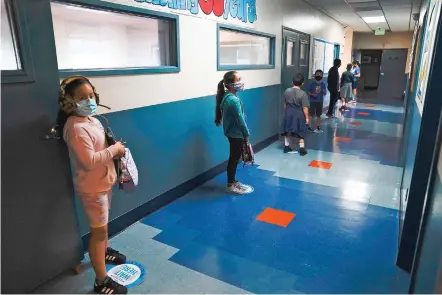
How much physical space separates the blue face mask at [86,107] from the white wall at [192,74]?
0.62 m

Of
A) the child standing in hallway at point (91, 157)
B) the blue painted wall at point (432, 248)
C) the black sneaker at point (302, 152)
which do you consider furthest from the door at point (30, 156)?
the black sneaker at point (302, 152)

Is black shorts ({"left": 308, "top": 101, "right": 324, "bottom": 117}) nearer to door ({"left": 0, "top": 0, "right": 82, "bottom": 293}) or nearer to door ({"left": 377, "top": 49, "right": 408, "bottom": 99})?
door ({"left": 0, "top": 0, "right": 82, "bottom": 293})

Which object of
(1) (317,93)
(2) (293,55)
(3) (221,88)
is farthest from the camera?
(2) (293,55)

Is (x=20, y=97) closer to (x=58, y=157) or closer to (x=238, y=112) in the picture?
(x=58, y=157)

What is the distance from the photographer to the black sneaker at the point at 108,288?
1926 mm

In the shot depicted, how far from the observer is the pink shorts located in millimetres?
1841

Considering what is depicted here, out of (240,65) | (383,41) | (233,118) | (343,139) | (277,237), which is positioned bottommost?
(277,237)

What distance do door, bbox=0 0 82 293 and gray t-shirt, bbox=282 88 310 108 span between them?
3.42 meters

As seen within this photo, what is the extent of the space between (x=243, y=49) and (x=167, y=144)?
2.20 m

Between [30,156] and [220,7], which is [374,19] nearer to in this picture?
[220,7]

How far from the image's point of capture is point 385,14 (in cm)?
836

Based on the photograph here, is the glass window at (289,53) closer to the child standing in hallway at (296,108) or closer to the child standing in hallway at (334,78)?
the child standing in hallway at (296,108)

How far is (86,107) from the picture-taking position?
5.76 ft

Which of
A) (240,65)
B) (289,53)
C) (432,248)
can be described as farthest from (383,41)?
(432,248)
